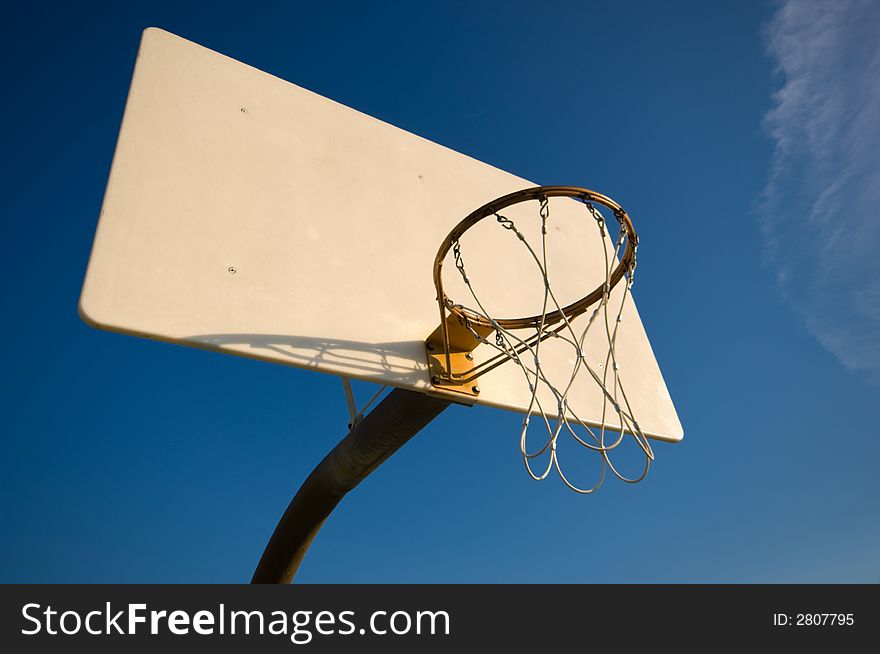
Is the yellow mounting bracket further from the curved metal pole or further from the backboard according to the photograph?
the curved metal pole

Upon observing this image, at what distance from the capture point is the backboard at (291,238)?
1511 millimetres

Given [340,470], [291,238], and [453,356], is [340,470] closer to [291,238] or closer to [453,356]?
[453,356]

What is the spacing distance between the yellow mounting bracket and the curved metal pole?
147 mm

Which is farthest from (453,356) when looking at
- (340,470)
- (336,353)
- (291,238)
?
(340,470)

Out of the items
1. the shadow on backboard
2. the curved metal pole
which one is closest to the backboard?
the shadow on backboard

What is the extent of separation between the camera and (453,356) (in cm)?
185

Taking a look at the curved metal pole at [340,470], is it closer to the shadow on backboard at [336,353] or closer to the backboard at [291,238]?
the shadow on backboard at [336,353]

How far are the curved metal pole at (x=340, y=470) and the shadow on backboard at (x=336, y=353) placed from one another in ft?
0.76

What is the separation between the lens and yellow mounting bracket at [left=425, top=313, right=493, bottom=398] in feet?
5.88

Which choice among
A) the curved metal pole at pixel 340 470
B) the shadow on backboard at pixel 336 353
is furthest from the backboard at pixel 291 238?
the curved metal pole at pixel 340 470

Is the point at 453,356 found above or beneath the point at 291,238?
beneath

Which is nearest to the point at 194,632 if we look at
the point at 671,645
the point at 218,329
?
the point at 218,329

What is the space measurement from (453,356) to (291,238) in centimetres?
67

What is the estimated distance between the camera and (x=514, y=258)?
7.82ft
